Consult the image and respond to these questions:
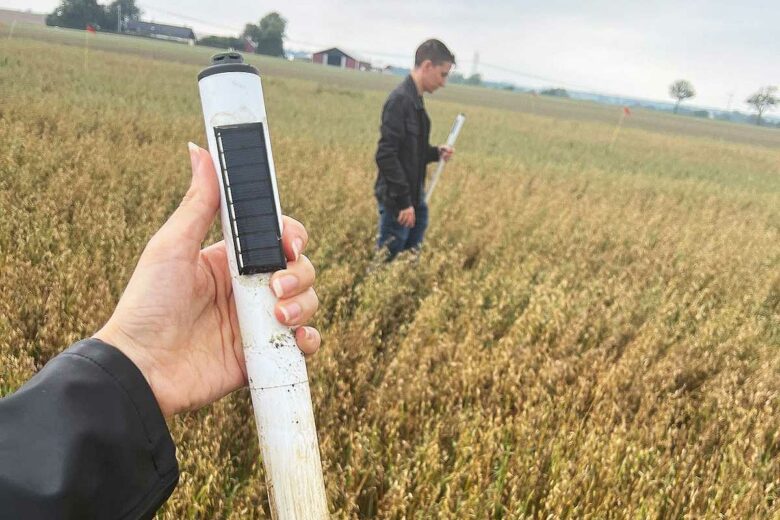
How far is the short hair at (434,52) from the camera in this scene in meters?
4.00

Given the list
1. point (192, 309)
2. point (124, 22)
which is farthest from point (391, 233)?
point (124, 22)

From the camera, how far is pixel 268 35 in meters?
70.9

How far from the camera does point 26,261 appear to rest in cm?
293

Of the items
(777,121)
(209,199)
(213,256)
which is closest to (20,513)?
(209,199)

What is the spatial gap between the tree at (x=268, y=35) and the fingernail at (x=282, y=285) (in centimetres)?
7560

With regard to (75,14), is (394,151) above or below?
below

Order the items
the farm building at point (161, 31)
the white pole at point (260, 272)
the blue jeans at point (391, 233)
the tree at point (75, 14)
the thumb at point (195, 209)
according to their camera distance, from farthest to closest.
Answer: the farm building at point (161, 31) < the tree at point (75, 14) < the blue jeans at point (391, 233) < the thumb at point (195, 209) < the white pole at point (260, 272)

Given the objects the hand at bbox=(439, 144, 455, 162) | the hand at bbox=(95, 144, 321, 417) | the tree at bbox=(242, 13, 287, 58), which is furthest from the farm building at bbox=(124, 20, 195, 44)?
the hand at bbox=(95, 144, 321, 417)

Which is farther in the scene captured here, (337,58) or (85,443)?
(337,58)

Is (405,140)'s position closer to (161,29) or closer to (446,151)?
(446,151)

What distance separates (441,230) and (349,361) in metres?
2.82

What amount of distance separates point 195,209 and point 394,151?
9.66 feet

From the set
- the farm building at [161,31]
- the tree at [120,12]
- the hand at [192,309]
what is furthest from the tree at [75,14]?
the hand at [192,309]

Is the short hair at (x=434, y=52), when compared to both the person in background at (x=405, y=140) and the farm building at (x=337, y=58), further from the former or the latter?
the farm building at (x=337, y=58)
